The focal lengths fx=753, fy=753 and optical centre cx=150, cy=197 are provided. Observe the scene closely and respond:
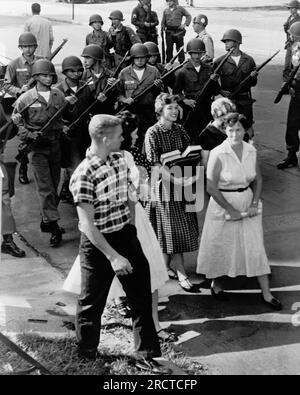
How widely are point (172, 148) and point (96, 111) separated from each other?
9.88ft

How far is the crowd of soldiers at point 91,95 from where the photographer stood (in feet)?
26.0

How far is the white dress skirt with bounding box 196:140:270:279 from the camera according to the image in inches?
246

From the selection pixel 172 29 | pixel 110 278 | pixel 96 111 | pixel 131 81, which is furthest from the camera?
pixel 172 29

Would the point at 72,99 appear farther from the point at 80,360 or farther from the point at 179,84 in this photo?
the point at 80,360

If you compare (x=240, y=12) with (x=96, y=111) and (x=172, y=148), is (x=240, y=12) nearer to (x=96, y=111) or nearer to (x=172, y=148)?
(x=96, y=111)

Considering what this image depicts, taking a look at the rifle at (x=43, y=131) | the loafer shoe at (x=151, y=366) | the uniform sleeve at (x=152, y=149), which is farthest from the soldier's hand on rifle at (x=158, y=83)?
the loafer shoe at (x=151, y=366)

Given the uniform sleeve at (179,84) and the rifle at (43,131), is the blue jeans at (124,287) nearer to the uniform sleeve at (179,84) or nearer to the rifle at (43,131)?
the rifle at (43,131)

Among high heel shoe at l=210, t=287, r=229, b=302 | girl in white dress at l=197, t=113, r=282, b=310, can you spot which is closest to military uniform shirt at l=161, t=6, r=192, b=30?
girl in white dress at l=197, t=113, r=282, b=310

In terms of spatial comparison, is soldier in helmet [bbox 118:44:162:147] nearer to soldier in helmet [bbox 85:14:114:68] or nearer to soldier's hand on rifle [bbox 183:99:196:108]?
soldier's hand on rifle [bbox 183:99:196:108]

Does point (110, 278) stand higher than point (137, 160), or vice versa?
point (137, 160)

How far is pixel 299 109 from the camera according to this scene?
1027 centimetres

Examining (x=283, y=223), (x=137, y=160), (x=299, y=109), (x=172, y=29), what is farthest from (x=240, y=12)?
(x=137, y=160)

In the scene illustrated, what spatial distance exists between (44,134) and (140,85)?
8.05 ft

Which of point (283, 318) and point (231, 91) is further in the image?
point (231, 91)
